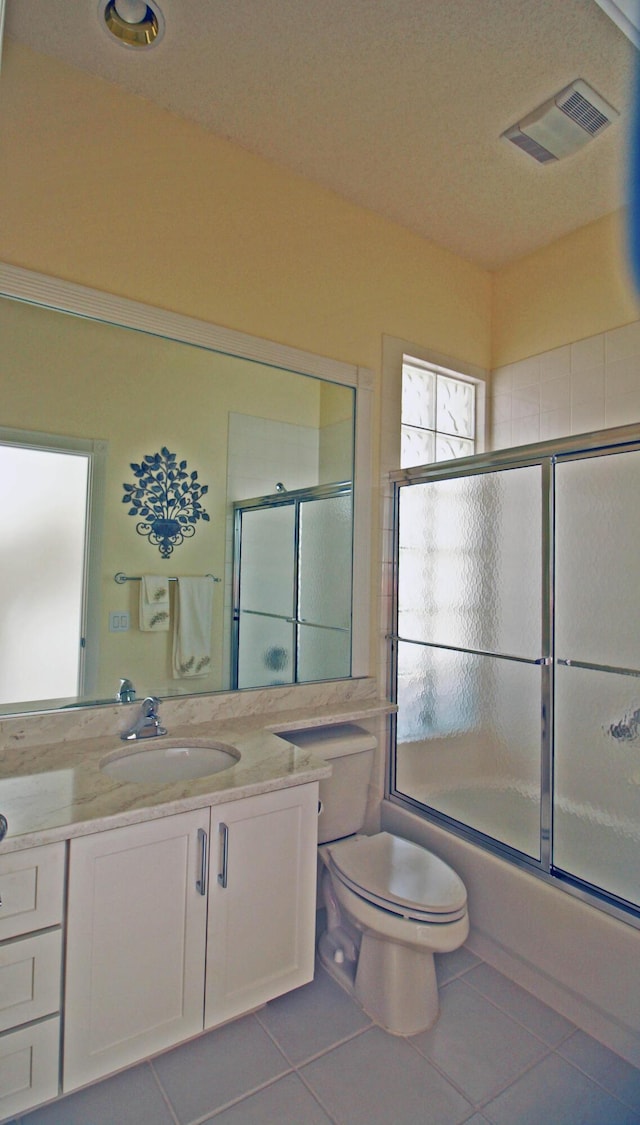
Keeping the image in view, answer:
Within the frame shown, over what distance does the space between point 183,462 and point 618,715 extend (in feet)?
5.03

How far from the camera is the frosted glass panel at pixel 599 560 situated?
1.64m

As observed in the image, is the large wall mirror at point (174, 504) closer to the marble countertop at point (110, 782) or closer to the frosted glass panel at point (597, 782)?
the marble countertop at point (110, 782)

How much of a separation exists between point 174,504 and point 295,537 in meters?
0.53

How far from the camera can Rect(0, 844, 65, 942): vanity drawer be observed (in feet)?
3.85

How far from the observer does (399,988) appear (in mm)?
1595

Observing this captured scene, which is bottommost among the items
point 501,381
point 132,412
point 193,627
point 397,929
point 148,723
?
point 397,929

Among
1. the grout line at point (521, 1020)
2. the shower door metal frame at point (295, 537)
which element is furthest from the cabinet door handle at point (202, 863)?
the grout line at point (521, 1020)

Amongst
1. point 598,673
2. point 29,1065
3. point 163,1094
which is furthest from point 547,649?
point 29,1065

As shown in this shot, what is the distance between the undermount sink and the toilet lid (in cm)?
48

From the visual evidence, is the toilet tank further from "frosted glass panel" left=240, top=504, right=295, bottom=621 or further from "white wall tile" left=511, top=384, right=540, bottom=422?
"white wall tile" left=511, top=384, right=540, bottom=422

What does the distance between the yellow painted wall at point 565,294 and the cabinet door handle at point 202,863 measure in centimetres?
228

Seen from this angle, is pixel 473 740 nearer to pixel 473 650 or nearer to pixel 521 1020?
pixel 473 650

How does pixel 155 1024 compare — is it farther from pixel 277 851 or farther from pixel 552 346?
pixel 552 346

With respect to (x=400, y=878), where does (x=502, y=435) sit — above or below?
above
